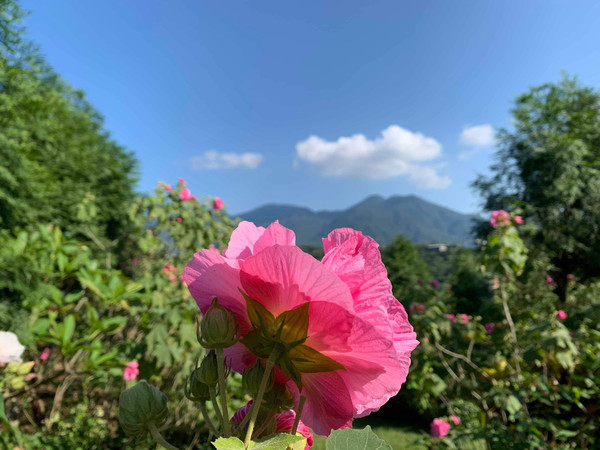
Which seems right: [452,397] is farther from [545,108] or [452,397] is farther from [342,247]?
[545,108]

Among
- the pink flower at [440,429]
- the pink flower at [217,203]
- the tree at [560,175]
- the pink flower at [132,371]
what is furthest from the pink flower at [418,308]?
the tree at [560,175]

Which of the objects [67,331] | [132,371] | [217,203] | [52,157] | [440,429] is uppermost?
[52,157]

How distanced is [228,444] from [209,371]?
6 cm

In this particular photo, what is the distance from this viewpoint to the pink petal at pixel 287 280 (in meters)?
0.26

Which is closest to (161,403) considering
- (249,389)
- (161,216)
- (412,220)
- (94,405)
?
(249,389)

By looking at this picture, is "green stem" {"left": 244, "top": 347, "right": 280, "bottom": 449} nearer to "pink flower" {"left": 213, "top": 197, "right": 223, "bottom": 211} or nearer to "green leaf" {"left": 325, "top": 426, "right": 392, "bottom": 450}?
"green leaf" {"left": 325, "top": 426, "right": 392, "bottom": 450}

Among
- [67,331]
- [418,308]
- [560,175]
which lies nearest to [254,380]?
[67,331]

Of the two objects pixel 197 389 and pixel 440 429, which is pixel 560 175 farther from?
pixel 197 389

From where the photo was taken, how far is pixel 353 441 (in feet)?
0.90

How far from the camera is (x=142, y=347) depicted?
1.91 metres

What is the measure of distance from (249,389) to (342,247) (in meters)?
0.14

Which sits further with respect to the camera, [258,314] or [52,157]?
[52,157]

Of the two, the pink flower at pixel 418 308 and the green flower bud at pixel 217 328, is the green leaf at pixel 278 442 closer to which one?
the green flower bud at pixel 217 328

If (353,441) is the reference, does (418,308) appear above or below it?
below
